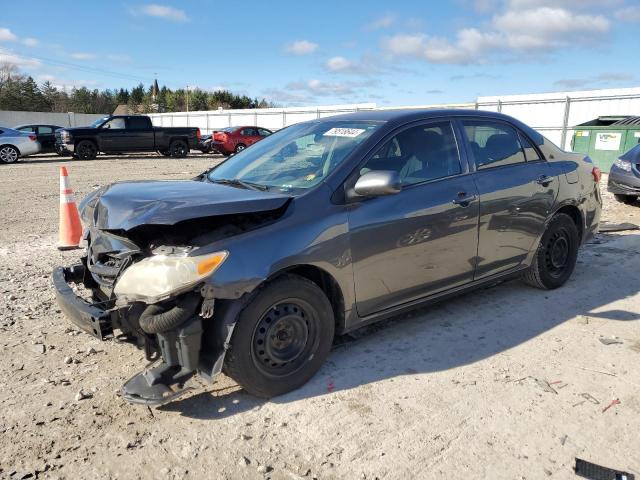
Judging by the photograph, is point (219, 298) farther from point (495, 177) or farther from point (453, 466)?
point (495, 177)

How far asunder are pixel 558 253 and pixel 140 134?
2025cm

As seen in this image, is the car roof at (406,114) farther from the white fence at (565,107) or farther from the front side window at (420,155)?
the white fence at (565,107)

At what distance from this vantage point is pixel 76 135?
2025 cm

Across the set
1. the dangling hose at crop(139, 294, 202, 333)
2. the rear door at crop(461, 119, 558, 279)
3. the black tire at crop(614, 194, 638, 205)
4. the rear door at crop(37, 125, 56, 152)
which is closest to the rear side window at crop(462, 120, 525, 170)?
the rear door at crop(461, 119, 558, 279)

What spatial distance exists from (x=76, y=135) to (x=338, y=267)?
2002 centimetres

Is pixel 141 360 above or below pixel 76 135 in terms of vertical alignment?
below

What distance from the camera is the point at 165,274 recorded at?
2.72m

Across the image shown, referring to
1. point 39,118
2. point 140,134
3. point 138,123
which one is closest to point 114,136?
point 140,134

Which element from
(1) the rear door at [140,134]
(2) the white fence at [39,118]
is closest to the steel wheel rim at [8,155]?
(1) the rear door at [140,134]

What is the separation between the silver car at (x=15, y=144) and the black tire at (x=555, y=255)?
66.2 ft

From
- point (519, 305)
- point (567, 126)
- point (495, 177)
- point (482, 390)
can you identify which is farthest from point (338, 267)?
point (567, 126)

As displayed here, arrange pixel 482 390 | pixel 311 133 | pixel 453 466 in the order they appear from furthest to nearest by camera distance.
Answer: pixel 311 133 < pixel 482 390 < pixel 453 466

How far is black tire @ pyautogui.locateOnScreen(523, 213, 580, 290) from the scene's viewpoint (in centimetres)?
487

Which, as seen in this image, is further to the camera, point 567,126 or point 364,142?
point 567,126
